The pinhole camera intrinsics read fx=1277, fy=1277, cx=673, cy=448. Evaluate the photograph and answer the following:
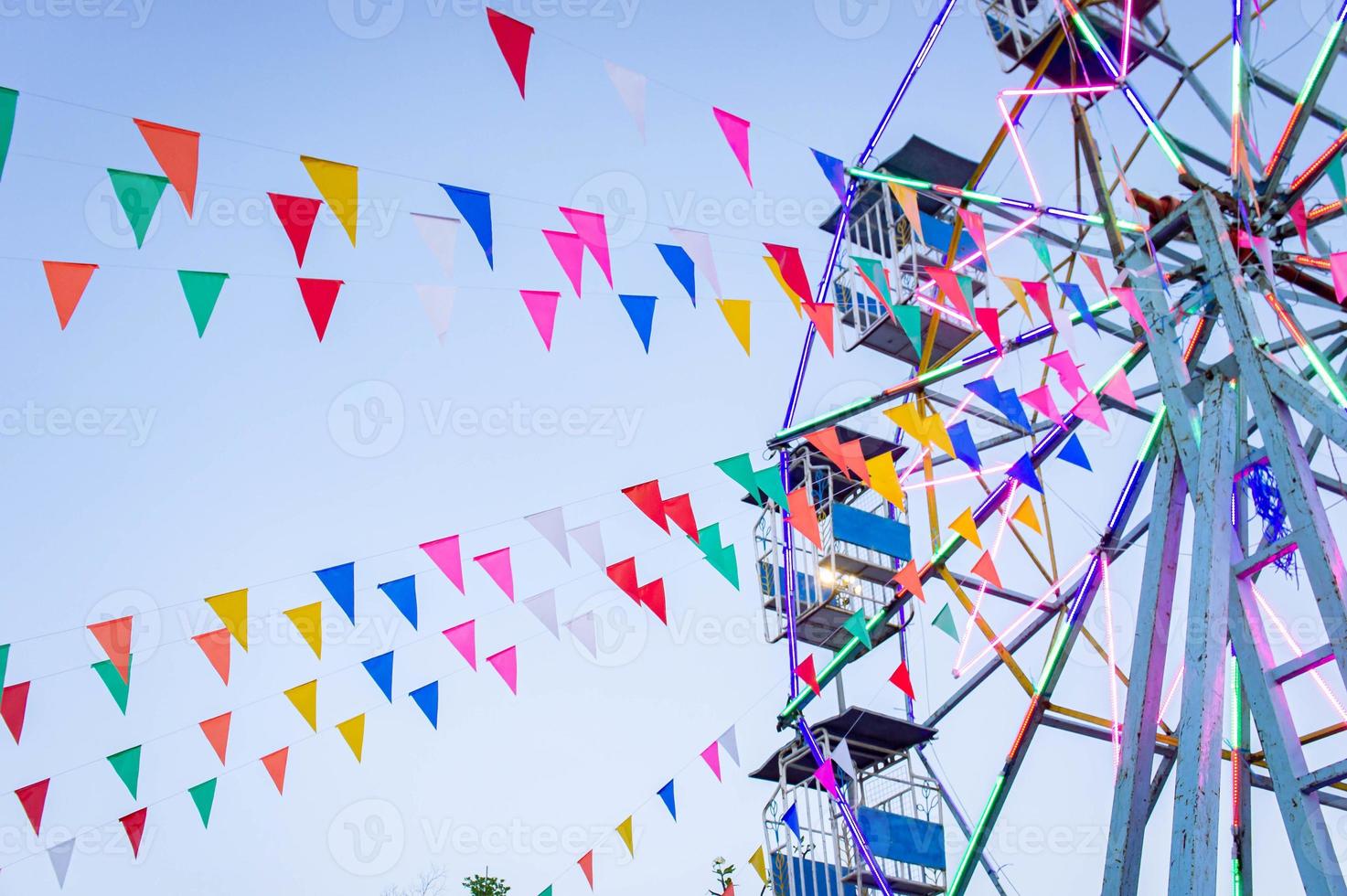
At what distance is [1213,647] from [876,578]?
5.89 m

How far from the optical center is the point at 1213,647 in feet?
22.2

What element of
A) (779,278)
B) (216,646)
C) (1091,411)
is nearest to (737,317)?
(779,278)

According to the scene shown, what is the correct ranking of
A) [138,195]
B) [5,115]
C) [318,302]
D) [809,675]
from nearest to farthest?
[5,115]
[138,195]
[318,302]
[809,675]

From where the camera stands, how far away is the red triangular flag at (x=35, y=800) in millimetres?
9039

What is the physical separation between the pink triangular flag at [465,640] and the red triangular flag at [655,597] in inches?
55.4

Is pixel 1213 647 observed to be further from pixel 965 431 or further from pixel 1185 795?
pixel 965 431

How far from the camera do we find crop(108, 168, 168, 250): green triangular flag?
716 centimetres

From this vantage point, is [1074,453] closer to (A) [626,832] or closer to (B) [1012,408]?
(B) [1012,408]

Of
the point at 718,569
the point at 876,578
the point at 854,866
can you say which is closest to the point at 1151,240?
the point at 718,569

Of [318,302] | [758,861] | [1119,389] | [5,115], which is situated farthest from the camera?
[758,861]

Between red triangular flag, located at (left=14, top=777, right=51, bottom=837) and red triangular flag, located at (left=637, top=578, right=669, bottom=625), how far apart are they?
4532mm

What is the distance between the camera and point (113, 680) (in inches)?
359

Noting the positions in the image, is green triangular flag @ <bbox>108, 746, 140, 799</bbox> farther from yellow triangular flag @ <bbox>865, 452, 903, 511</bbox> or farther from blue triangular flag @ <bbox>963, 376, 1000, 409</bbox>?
blue triangular flag @ <bbox>963, 376, 1000, 409</bbox>

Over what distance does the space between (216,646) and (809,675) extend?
4826 mm
